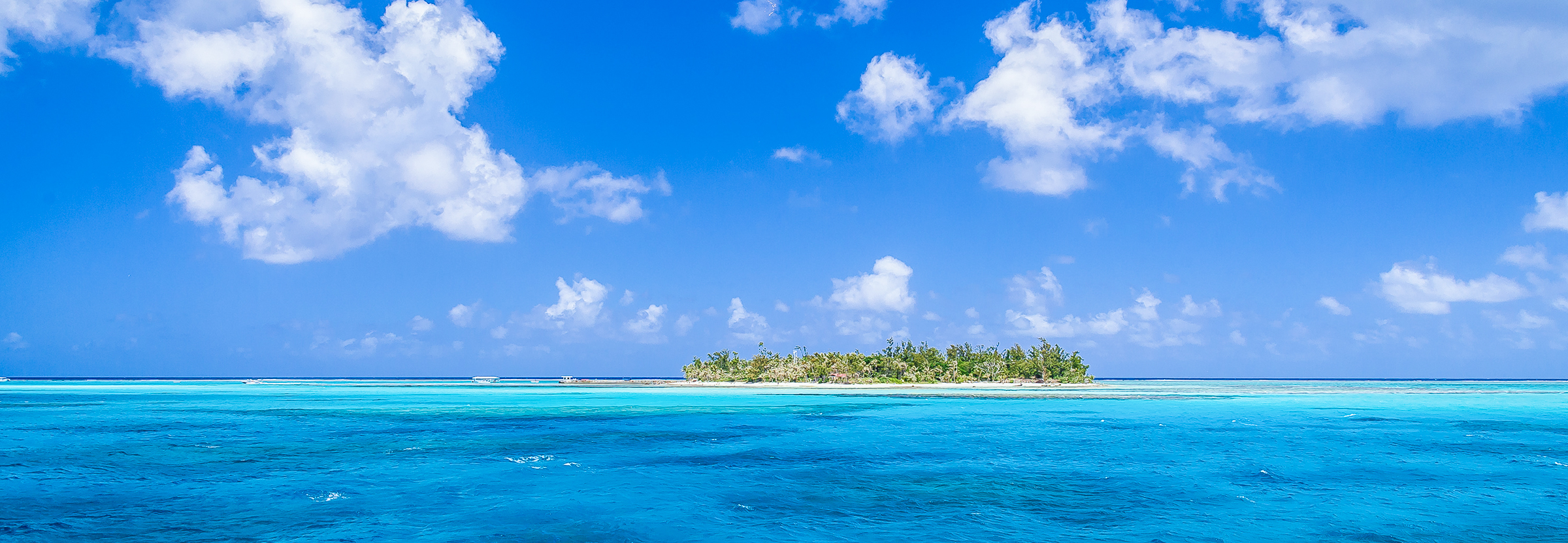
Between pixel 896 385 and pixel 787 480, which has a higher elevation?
pixel 896 385

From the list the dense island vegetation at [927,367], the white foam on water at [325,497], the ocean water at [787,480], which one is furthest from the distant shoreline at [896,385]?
the white foam on water at [325,497]

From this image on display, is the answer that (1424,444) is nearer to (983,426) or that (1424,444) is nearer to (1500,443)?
(1500,443)

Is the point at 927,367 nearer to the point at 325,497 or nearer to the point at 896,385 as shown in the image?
the point at 896,385

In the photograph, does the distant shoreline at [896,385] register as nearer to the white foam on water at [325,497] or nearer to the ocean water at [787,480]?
the ocean water at [787,480]

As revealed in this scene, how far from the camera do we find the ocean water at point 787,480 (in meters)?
16.9

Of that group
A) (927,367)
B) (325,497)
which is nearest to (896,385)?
(927,367)

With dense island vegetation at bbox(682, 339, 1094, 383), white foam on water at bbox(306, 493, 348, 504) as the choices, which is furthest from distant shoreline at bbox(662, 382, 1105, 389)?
white foam on water at bbox(306, 493, 348, 504)

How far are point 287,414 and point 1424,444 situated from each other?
59.4 m

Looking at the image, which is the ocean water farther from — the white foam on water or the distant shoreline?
the distant shoreline

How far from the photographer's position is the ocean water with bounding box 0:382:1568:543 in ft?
55.6

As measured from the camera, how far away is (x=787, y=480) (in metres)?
23.3

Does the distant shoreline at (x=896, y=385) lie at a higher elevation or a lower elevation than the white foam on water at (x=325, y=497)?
higher

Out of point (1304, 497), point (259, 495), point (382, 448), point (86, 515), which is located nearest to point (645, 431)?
point (382, 448)

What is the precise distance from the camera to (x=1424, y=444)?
32.2 meters
